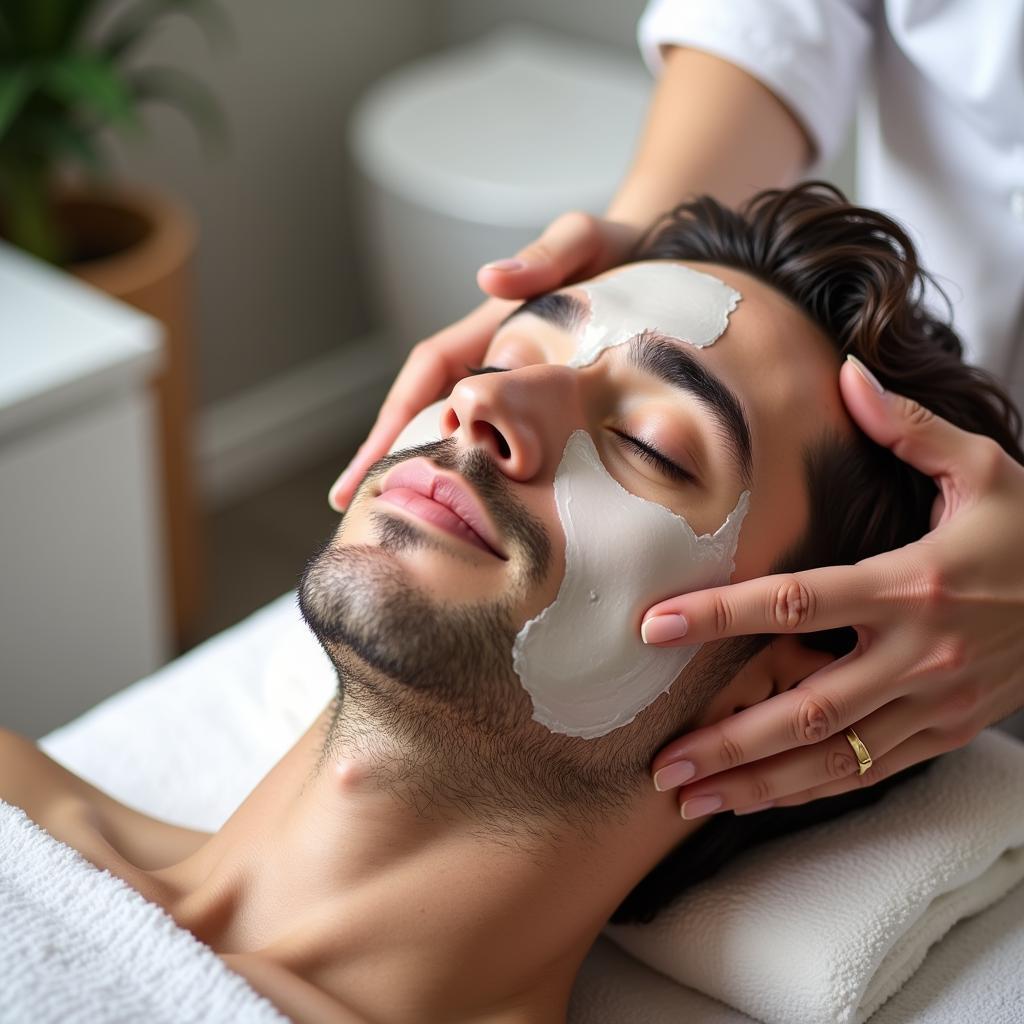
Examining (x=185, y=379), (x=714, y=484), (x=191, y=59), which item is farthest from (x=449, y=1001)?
(x=191, y=59)

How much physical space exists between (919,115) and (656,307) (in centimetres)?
49

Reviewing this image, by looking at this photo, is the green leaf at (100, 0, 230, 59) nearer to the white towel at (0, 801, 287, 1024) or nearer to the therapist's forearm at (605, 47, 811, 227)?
the therapist's forearm at (605, 47, 811, 227)

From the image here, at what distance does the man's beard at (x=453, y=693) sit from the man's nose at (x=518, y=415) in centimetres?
2

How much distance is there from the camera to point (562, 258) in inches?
44.4

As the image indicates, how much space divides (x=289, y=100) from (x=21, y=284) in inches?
42.6

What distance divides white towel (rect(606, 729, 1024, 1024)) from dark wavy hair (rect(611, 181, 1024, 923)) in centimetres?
2

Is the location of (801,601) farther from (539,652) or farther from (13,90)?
(13,90)

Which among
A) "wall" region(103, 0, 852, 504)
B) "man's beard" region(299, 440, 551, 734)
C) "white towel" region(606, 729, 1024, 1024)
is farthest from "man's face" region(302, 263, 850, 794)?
"wall" region(103, 0, 852, 504)

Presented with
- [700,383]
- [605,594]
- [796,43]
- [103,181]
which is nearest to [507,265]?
[700,383]

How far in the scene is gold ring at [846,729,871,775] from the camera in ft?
2.99

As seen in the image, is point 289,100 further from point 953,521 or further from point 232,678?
point 953,521

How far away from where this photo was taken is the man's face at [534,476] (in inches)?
33.8

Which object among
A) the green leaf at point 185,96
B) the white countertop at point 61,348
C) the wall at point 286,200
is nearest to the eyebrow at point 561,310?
the white countertop at point 61,348

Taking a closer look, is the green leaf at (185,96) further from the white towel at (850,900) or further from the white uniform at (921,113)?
the white towel at (850,900)
